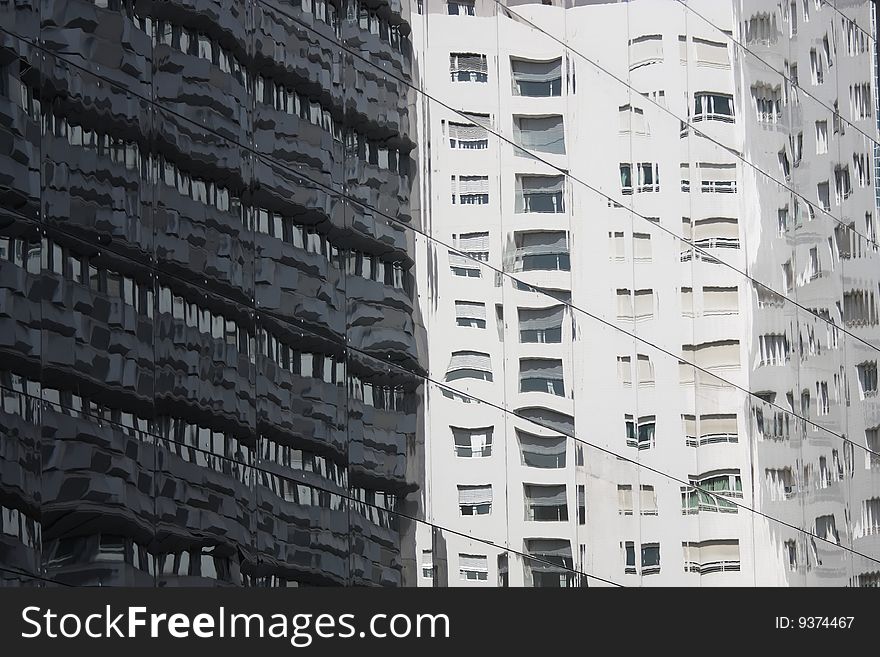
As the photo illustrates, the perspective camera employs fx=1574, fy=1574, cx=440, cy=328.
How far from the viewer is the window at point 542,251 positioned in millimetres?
16391

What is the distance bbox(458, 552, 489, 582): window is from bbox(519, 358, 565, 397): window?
1.86 meters

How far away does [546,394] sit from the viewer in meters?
16.5

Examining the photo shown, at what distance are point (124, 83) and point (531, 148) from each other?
5793mm

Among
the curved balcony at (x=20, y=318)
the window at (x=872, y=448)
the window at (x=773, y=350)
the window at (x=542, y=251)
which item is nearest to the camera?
the curved balcony at (x=20, y=318)

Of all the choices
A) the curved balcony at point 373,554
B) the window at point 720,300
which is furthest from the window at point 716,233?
the curved balcony at point 373,554

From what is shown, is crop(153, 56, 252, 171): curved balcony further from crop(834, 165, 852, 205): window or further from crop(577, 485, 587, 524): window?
crop(834, 165, 852, 205): window

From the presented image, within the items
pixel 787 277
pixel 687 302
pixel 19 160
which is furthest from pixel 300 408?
pixel 787 277

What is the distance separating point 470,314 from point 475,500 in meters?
1.82

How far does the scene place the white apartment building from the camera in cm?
1552

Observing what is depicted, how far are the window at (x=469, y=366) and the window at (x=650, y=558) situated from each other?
325 centimetres

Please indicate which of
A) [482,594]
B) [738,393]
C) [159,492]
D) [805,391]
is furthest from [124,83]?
[805,391]

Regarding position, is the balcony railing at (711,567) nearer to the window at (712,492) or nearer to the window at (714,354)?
the window at (712,492)

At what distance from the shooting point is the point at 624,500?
1733 centimetres

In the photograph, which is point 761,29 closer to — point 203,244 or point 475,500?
point 475,500
